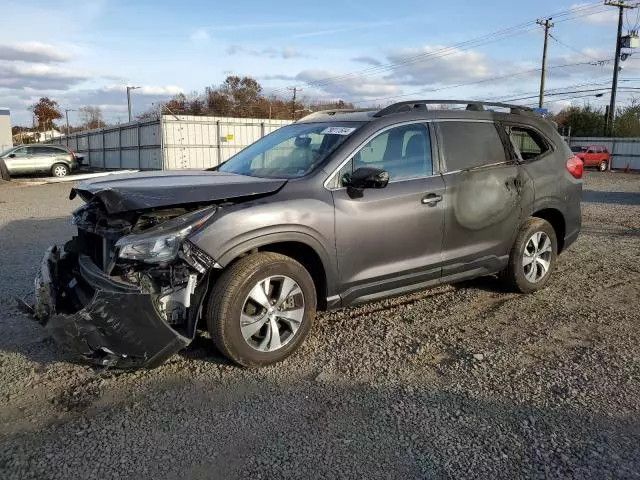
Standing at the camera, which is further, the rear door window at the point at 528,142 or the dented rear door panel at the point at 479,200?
the rear door window at the point at 528,142

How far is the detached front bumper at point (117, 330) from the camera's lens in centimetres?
327

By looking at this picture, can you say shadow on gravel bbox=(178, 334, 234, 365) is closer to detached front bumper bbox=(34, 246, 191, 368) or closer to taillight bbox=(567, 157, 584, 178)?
detached front bumper bbox=(34, 246, 191, 368)

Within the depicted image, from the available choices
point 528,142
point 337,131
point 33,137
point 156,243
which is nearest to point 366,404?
point 156,243

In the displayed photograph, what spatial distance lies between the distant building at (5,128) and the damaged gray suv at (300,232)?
54.5 metres

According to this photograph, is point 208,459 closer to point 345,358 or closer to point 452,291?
point 345,358

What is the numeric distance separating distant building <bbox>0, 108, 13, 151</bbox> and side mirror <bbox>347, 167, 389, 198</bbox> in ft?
182

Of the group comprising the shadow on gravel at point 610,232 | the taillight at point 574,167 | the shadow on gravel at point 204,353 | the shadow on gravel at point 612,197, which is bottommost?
the shadow on gravel at point 204,353

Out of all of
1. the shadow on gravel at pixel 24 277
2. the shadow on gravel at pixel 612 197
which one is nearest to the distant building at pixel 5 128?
the shadow on gravel at pixel 24 277

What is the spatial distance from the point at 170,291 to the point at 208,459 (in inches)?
42.7

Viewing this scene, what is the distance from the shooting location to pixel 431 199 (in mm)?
4559

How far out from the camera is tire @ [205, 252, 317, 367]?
361cm

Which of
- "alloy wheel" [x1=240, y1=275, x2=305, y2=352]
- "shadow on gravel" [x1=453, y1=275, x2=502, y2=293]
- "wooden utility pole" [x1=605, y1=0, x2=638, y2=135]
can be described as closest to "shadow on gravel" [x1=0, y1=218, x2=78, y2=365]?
"alloy wheel" [x1=240, y1=275, x2=305, y2=352]

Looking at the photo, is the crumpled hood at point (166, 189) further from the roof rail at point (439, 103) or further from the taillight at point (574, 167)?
the taillight at point (574, 167)

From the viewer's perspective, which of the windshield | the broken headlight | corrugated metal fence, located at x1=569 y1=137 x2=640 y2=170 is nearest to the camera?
the broken headlight
